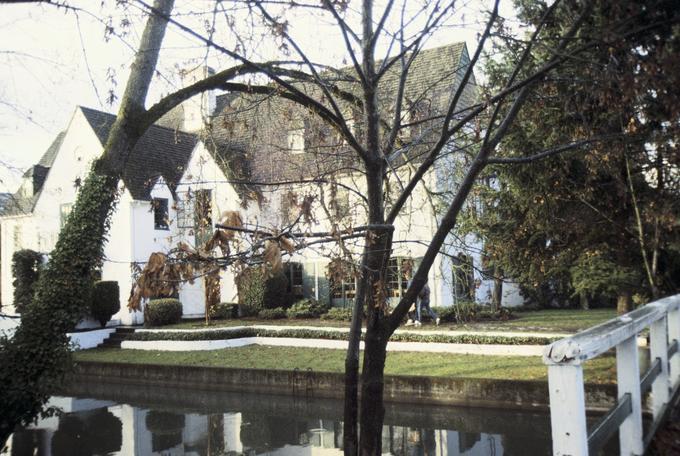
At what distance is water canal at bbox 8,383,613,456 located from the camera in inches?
364

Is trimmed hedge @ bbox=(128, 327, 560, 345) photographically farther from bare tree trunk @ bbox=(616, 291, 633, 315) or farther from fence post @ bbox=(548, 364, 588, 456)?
fence post @ bbox=(548, 364, 588, 456)

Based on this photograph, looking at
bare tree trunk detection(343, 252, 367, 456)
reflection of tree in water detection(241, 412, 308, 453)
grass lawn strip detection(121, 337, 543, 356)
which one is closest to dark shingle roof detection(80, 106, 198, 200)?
grass lawn strip detection(121, 337, 543, 356)

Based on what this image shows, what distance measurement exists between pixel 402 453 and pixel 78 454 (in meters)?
5.10

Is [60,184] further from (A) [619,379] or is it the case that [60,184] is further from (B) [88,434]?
(A) [619,379]

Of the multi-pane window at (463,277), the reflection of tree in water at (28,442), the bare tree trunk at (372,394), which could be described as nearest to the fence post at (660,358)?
the multi-pane window at (463,277)

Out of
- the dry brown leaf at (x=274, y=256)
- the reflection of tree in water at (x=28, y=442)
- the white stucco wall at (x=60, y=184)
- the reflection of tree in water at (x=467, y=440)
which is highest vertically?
the white stucco wall at (x=60, y=184)

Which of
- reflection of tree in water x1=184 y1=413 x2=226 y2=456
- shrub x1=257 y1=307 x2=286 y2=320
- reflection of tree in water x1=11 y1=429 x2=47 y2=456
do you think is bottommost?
reflection of tree in water x1=11 y1=429 x2=47 y2=456

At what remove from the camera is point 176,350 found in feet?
62.2

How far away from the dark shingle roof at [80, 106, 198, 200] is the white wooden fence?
73.0 feet

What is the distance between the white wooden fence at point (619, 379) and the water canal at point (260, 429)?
414cm

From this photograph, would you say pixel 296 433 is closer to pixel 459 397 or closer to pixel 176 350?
pixel 459 397

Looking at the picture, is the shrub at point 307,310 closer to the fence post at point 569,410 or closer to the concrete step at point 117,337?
the concrete step at point 117,337

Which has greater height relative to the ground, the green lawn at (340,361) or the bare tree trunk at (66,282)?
the bare tree trunk at (66,282)

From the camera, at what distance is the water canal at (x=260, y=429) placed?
923 centimetres
